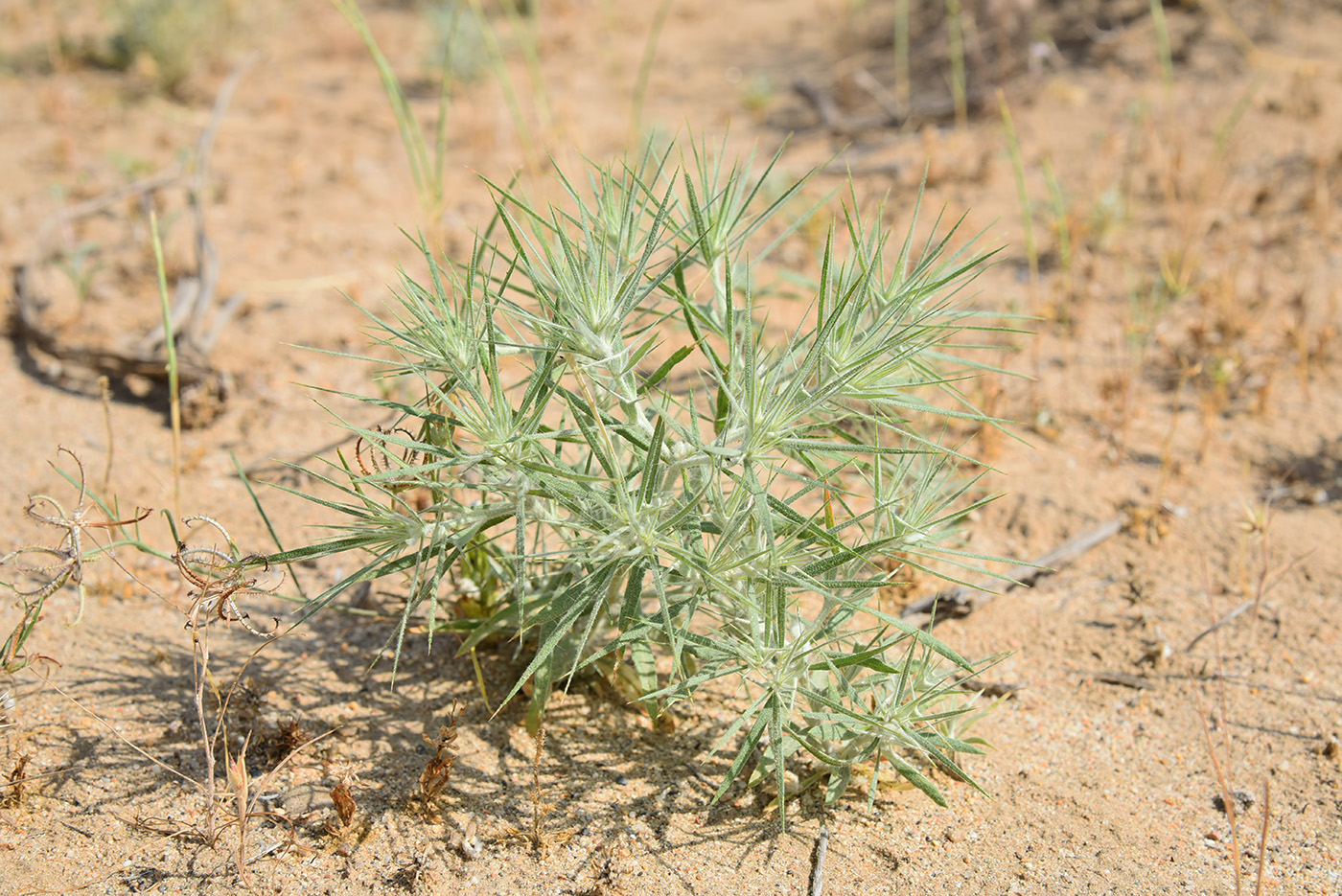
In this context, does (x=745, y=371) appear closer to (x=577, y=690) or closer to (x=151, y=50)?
(x=577, y=690)

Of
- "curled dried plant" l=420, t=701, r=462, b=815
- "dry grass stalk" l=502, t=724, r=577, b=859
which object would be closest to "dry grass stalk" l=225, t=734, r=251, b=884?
"curled dried plant" l=420, t=701, r=462, b=815

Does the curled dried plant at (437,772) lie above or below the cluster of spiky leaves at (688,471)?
below

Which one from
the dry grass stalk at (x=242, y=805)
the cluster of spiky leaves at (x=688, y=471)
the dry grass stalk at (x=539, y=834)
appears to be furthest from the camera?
the dry grass stalk at (x=539, y=834)

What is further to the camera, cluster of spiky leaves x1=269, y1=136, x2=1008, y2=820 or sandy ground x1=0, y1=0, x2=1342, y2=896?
sandy ground x1=0, y1=0, x2=1342, y2=896

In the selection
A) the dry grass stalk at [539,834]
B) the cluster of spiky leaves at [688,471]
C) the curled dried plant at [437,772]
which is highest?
the cluster of spiky leaves at [688,471]

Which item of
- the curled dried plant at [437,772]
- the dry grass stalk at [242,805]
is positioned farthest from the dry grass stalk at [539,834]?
the dry grass stalk at [242,805]

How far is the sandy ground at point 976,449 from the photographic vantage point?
1.95 m

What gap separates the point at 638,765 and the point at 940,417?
4.85 feet

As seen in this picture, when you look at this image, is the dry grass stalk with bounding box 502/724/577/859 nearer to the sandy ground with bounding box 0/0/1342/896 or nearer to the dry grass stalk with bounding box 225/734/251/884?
the sandy ground with bounding box 0/0/1342/896

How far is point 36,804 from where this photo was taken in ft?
6.36

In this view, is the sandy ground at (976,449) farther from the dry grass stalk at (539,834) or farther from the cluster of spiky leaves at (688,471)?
the cluster of spiky leaves at (688,471)

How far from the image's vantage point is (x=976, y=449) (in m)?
3.15

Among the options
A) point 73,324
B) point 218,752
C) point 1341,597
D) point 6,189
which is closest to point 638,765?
point 218,752

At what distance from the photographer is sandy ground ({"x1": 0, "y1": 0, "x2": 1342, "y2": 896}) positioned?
1.95 metres
